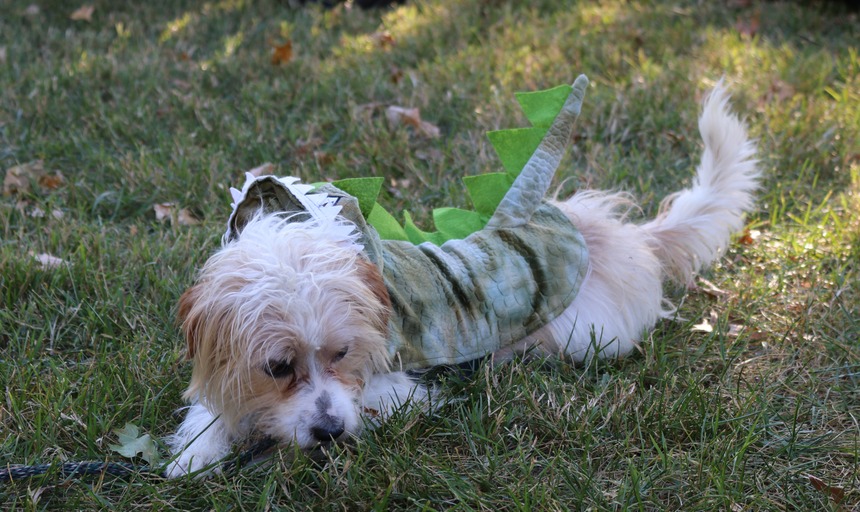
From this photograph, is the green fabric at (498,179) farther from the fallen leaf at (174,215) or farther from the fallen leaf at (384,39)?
the fallen leaf at (384,39)

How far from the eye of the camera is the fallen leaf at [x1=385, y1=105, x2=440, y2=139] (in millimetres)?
4695

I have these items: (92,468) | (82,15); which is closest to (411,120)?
(92,468)

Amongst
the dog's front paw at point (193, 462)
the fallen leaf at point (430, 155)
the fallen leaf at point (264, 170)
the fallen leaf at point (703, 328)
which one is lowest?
the fallen leaf at point (703, 328)

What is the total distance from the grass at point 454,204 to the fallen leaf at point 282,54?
0.40 ft

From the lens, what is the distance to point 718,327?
3.06 metres

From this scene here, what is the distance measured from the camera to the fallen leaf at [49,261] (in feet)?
10.6

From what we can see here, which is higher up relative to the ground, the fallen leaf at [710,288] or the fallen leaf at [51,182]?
the fallen leaf at [51,182]

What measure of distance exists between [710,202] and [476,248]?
109 centimetres

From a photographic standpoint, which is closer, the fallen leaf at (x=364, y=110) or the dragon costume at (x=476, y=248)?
the dragon costume at (x=476, y=248)

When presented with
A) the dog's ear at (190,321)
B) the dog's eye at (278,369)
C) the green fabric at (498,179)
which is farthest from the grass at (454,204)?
the green fabric at (498,179)

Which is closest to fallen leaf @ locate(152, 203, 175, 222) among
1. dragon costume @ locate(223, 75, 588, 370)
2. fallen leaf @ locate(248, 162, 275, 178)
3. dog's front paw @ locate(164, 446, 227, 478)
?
fallen leaf @ locate(248, 162, 275, 178)

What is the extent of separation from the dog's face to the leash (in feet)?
0.35

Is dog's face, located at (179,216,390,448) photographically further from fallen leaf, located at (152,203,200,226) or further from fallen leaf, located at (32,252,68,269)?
fallen leaf, located at (152,203,200,226)

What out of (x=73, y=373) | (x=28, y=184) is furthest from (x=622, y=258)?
(x=28, y=184)
